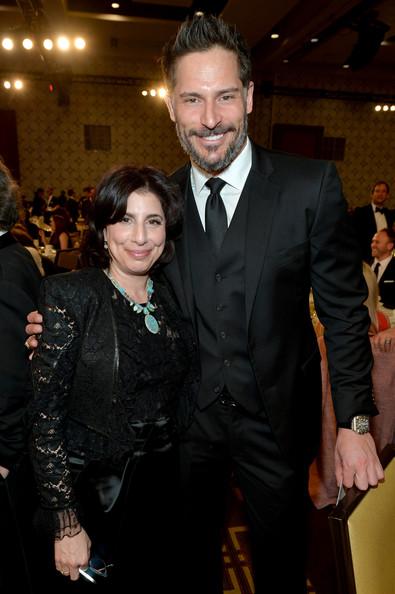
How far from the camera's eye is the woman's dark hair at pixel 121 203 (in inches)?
55.1

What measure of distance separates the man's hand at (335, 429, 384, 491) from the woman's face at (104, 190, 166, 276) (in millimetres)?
752

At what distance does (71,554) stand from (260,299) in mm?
901

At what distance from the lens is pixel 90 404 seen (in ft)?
4.43

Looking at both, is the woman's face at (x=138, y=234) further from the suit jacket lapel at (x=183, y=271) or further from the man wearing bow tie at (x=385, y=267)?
the man wearing bow tie at (x=385, y=267)

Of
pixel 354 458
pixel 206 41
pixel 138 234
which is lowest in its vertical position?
pixel 354 458

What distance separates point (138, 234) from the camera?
4.59 ft

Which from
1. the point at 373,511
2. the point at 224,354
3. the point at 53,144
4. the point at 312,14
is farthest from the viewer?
the point at 53,144

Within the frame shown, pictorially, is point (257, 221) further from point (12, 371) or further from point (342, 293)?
point (12, 371)

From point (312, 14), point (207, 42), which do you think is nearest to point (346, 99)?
point (312, 14)

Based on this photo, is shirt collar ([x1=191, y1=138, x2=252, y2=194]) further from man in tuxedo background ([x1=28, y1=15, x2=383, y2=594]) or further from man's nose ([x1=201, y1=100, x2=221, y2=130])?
man's nose ([x1=201, y1=100, x2=221, y2=130])

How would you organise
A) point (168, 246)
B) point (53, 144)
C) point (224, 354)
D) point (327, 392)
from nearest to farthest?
point (224, 354) → point (168, 246) → point (327, 392) → point (53, 144)

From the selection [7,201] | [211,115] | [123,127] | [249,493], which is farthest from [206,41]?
[123,127]

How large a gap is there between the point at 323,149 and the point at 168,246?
37.9 feet

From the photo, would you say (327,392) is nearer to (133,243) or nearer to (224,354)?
(224,354)
